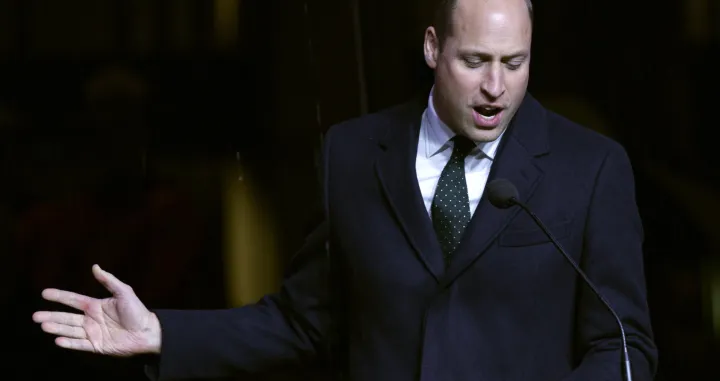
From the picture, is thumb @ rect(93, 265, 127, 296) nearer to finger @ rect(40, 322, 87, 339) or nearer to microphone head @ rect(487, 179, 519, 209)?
finger @ rect(40, 322, 87, 339)

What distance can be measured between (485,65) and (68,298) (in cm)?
63

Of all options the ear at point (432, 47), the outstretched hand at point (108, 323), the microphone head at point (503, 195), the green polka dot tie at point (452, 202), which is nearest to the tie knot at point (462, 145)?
the green polka dot tie at point (452, 202)

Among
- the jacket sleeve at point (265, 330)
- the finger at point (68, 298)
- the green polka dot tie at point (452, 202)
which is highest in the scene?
the green polka dot tie at point (452, 202)

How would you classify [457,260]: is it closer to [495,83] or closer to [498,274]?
[498,274]

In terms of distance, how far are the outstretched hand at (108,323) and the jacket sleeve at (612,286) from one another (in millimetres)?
570

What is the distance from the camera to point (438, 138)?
1.63 m

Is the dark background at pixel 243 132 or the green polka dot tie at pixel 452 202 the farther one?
the dark background at pixel 243 132

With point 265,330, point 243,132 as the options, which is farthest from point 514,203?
point 243,132

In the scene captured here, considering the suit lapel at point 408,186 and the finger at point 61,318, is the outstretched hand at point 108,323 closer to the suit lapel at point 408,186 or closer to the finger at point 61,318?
the finger at point 61,318

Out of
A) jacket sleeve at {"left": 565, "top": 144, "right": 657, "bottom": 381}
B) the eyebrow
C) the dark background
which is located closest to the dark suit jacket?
jacket sleeve at {"left": 565, "top": 144, "right": 657, "bottom": 381}

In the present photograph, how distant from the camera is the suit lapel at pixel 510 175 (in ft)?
5.01

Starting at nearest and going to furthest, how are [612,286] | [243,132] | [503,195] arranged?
[503,195]
[612,286]
[243,132]

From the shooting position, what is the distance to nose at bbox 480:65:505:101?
1.53m

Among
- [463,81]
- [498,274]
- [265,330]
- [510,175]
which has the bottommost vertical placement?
[265,330]
